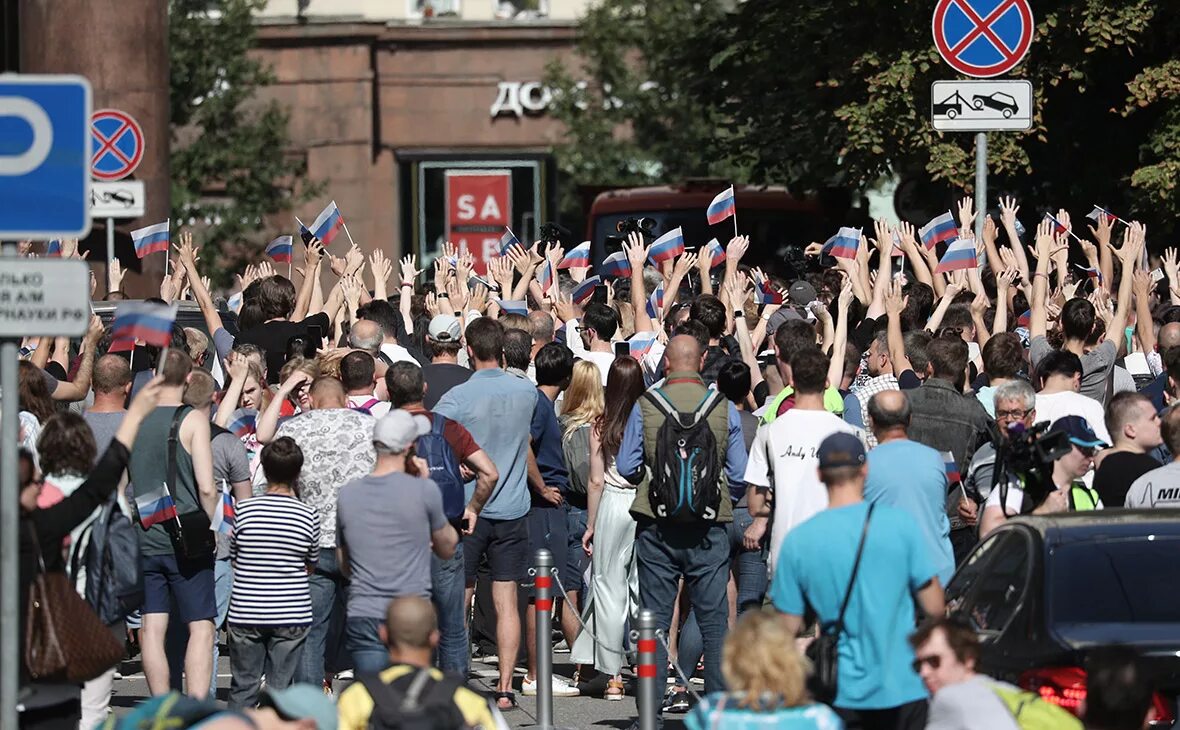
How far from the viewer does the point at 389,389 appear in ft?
37.2

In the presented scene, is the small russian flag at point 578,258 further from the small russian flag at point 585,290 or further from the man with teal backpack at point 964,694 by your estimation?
the man with teal backpack at point 964,694

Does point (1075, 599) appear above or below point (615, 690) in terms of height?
above

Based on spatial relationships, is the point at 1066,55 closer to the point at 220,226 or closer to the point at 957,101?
the point at 957,101

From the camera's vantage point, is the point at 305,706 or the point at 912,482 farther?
the point at 912,482

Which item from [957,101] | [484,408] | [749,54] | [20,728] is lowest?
[20,728]

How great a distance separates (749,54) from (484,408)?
1684cm

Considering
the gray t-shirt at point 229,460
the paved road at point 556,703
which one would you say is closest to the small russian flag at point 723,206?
the paved road at point 556,703

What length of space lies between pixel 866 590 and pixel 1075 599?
825 millimetres

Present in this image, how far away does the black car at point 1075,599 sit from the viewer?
325 inches

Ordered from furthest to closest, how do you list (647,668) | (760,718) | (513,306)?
(513,306), (647,668), (760,718)

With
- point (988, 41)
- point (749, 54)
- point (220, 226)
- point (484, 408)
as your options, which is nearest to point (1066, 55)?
point (749, 54)

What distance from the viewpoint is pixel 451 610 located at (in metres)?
11.6

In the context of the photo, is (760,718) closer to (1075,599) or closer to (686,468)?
(1075,599)

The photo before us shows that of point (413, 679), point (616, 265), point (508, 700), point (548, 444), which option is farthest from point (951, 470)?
point (616, 265)
